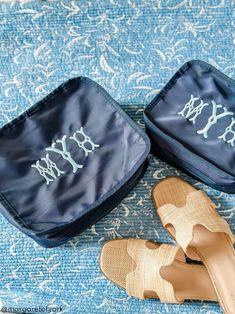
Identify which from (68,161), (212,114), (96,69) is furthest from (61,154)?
(212,114)

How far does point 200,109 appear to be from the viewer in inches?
50.7

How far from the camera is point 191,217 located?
4.16ft

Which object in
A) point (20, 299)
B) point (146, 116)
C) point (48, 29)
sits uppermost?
point (48, 29)

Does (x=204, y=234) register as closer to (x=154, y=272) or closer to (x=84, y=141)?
(x=154, y=272)

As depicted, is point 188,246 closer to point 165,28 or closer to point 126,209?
point 126,209

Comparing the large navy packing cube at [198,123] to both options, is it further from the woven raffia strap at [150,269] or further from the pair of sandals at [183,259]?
the woven raffia strap at [150,269]

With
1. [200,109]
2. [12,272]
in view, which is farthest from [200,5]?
[12,272]

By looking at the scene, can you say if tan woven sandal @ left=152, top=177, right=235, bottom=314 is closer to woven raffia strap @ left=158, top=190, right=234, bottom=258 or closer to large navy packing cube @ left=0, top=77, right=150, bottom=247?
woven raffia strap @ left=158, top=190, right=234, bottom=258

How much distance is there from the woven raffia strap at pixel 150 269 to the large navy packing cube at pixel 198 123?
0.22 m

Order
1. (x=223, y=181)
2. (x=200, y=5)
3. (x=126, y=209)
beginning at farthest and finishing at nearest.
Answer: (x=200, y=5)
(x=126, y=209)
(x=223, y=181)

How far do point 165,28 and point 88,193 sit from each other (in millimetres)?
555

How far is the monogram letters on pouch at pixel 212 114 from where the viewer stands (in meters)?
1.26

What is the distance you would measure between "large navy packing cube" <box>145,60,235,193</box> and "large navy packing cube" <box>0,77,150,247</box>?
0.07m

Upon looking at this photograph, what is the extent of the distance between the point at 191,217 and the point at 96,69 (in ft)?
1.69
